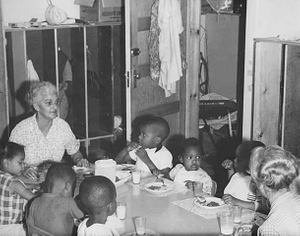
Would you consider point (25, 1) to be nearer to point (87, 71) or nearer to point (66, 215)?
Result: point (87, 71)

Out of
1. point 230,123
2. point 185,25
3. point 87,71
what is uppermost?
point 185,25

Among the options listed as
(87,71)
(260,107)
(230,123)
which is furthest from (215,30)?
(260,107)

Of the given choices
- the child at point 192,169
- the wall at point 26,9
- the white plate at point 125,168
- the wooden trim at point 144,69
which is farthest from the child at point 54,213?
the wall at point 26,9

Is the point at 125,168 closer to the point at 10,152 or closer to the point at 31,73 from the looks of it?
the point at 10,152

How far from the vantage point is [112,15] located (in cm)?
672

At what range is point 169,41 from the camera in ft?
18.7

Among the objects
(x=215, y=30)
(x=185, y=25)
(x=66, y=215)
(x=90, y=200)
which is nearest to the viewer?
(x=90, y=200)

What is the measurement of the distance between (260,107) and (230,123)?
1439 millimetres

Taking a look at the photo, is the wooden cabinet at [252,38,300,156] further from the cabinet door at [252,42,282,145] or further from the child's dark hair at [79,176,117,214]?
the child's dark hair at [79,176,117,214]

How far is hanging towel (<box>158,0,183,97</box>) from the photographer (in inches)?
221

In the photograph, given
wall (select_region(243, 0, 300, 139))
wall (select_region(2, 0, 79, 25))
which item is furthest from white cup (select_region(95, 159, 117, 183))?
wall (select_region(2, 0, 79, 25))

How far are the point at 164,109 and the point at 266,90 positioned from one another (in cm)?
104

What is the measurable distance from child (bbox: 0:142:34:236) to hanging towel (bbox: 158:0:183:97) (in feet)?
7.53

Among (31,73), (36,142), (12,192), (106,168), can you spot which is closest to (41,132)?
(36,142)
